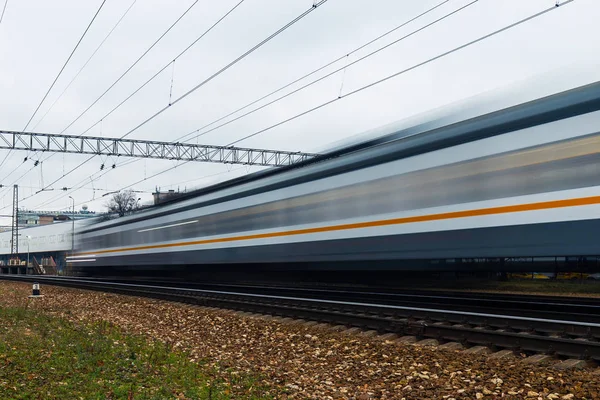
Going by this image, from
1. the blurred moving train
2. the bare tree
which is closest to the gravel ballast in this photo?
the blurred moving train

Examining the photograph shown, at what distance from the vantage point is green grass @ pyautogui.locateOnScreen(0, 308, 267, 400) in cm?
591

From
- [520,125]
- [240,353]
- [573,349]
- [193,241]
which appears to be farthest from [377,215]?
[193,241]

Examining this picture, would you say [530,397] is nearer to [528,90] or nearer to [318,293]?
[528,90]

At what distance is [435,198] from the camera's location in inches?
486

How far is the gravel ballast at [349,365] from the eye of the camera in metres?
5.49

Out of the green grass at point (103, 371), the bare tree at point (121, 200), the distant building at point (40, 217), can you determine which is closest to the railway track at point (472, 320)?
the green grass at point (103, 371)

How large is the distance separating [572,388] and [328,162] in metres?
11.4

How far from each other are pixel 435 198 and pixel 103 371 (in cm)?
788

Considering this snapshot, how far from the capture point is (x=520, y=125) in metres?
10.8

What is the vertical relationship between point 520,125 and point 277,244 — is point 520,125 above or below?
above

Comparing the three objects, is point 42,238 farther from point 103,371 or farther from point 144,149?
point 103,371

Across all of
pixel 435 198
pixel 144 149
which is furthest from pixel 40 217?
pixel 435 198

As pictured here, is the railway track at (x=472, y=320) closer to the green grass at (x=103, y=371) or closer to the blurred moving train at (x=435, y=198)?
the blurred moving train at (x=435, y=198)

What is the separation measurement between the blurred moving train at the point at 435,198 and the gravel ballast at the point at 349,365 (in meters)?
3.78
